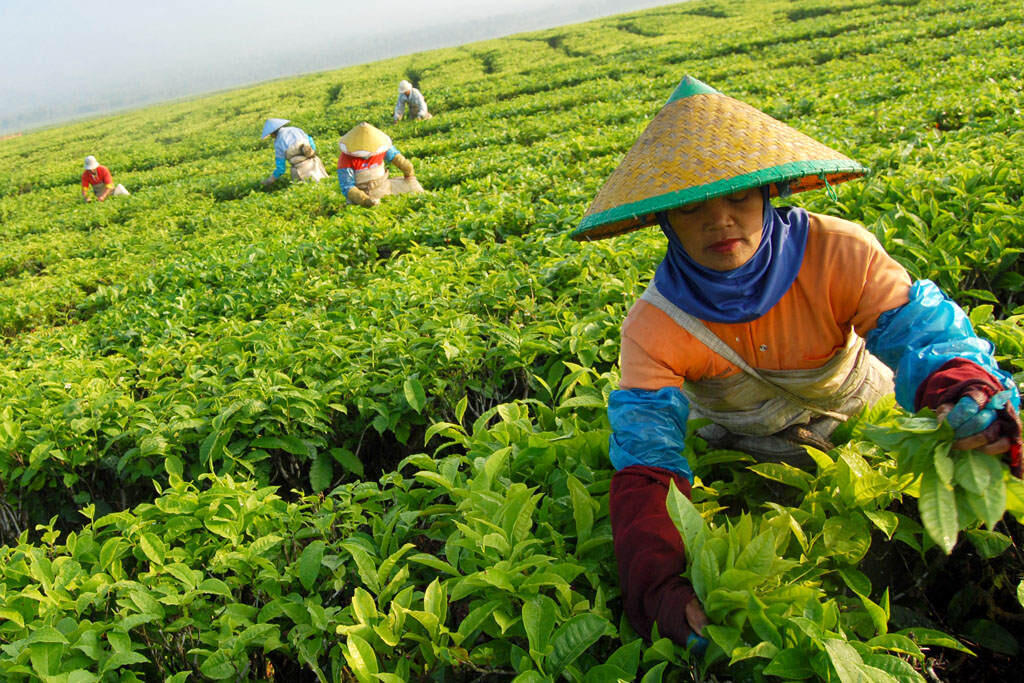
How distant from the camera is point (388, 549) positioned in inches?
76.9

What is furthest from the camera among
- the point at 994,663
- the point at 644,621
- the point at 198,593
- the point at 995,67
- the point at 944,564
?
the point at 995,67

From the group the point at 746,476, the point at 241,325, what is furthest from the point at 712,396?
the point at 241,325

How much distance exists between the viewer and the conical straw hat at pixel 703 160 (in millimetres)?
1575

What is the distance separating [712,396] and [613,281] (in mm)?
1458

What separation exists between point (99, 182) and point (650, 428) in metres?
17.4

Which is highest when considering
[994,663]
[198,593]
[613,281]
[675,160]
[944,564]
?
[675,160]

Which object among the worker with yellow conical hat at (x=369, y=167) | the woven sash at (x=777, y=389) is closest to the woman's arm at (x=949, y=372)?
the woven sash at (x=777, y=389)

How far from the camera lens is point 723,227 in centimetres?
170

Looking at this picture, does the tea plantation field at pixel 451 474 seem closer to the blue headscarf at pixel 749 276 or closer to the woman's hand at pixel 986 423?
the woman's hand at pixel 986 423

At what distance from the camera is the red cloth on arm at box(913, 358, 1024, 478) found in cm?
125

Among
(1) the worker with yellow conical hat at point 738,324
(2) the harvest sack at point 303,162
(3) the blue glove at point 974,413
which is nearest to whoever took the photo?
(3) the blue glove at point 974,413

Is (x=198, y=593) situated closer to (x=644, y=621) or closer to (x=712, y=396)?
(x=644, y=621)

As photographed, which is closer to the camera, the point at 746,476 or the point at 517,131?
the point at 746,476

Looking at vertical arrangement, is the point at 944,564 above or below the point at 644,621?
below
